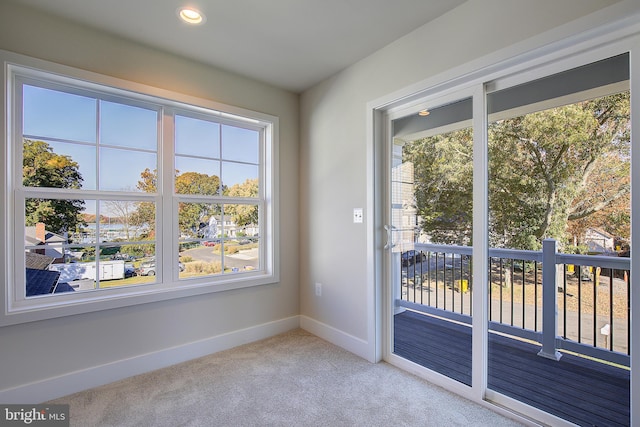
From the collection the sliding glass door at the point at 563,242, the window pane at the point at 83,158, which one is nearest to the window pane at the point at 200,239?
the window pane at the point at 83,158

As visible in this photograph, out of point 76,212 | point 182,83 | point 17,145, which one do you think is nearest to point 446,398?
point 76,212

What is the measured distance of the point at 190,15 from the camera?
6.77 ft

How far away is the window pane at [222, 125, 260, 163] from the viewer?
2982 mm

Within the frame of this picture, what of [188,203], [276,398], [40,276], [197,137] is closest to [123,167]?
[188,203]

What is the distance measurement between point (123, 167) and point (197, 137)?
0.67m

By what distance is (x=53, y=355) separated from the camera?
205cm

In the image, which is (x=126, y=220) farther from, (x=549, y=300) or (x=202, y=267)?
(x=549, y=300)

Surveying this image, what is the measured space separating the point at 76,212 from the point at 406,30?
277 cm

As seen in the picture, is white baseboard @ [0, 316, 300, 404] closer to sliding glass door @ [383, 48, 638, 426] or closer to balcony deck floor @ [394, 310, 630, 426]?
sliding glass door @ [383, 48, 638, 426]

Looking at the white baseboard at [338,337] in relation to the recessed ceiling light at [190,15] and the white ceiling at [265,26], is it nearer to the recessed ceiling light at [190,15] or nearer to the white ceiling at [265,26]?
the white ceiling at [265,26]

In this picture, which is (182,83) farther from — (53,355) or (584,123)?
(584,123)

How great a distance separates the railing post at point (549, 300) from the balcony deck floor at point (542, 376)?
59 mm

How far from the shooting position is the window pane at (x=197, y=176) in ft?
8.85

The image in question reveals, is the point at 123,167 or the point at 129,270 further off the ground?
the point at 123,167
